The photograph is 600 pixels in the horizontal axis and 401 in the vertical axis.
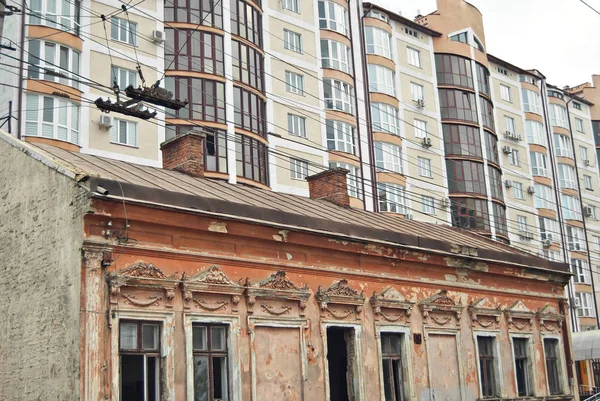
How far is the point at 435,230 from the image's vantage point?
2531 centimetres

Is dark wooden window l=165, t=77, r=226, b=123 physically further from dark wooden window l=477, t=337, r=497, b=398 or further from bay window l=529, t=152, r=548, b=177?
bay window l=529, t=152, r=548, b=177

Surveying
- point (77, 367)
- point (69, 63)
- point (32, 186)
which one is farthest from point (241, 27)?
point (77, 367)

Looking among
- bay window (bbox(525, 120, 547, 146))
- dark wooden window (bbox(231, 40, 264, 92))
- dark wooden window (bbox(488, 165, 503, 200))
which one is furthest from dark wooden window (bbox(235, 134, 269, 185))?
bay window (bbox(525, 120, 547, 146))

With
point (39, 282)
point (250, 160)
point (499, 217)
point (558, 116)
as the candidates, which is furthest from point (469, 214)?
point (39, 282)

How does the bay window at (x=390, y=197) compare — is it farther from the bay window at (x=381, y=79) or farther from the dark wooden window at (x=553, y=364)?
the dark wooden window at (x=553, y=364)

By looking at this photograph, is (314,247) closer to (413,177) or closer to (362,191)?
(362,191)

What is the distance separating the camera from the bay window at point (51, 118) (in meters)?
31.0

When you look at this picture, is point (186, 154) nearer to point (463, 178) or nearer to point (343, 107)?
point (343, 107)

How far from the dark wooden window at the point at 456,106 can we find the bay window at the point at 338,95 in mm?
9620

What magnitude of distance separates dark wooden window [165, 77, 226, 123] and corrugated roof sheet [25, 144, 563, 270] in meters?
14.4

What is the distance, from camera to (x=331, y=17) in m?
45.6

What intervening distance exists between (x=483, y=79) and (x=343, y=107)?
576 inches

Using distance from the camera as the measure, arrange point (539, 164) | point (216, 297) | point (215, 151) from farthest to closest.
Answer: point (539, 164) → point (215, 151) → point (216, 297)

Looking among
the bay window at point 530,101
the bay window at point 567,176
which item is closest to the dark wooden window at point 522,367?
the bay window at point 530,101
